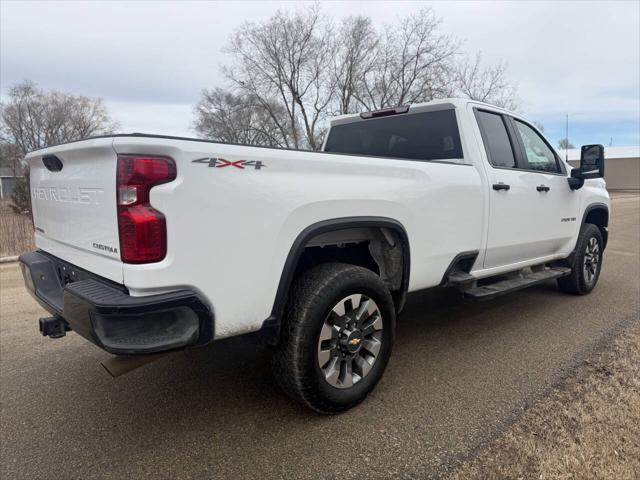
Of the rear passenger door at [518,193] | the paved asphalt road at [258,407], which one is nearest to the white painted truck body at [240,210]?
the rear passenger door at [518,193]

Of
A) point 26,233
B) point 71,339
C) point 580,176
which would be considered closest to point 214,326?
point 71,339

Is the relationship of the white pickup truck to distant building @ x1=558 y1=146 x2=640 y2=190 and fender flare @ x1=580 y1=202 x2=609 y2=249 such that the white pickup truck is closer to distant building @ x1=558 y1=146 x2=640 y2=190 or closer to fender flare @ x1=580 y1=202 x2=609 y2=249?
fender flare @ x1=580 y1=202 x2=609 y2=249

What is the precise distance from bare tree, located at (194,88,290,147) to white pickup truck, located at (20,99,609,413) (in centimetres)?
3083

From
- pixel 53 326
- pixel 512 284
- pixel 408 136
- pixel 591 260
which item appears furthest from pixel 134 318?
pixel 591 260

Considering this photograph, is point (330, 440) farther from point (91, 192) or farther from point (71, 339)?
point (71, 339)

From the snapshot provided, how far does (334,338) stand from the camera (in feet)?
8.89

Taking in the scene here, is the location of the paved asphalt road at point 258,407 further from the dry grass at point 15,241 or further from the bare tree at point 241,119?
the bare tree at point 241,119

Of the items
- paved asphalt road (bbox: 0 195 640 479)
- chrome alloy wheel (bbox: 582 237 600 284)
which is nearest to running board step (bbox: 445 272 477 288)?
paved asphalt road (bbox: 0 195 640 479)

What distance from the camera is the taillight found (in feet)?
6.57

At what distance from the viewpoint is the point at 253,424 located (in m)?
2.72

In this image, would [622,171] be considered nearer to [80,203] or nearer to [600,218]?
[600,218]

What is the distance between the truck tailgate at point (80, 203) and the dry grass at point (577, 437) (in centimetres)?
203

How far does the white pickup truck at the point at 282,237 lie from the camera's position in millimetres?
2033

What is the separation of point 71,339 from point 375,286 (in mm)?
A: 2968
